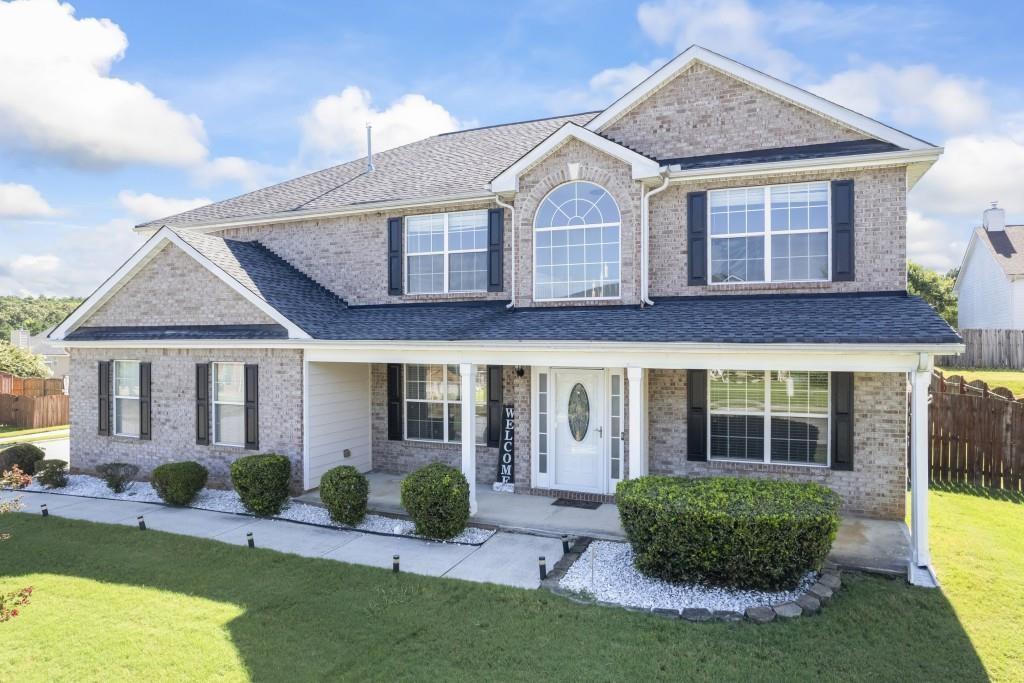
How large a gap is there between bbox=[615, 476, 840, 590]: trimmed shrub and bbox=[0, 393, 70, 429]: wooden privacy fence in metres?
23.8

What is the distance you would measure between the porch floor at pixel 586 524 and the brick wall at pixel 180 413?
1.51 meters

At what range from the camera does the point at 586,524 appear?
32.6 ft

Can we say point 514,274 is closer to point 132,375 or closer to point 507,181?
point 507,181

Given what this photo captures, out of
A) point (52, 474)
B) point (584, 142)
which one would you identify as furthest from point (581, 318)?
point (52, 474)

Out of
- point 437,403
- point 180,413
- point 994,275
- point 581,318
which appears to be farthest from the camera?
point 994,275

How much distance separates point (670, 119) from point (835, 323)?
16.7 feet

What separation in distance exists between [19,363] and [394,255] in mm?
25163

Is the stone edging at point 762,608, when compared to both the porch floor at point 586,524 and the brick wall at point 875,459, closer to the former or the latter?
the porch floor at point 586,524

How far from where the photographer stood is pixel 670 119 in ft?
38.7

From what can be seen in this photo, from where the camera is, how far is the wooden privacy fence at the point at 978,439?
12.1 metres

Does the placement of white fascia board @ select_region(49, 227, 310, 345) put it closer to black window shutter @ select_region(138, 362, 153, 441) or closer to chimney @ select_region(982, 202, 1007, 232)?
black window shutter @ select_region(138, 362, 153, 441)

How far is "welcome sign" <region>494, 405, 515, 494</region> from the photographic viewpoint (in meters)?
12.1

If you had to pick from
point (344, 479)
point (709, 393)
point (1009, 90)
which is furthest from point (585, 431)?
point (1009, 90)

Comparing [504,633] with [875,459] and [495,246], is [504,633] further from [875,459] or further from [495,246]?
[495,246]
